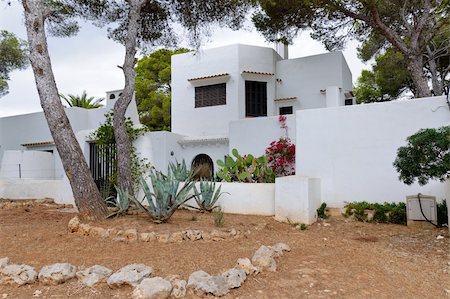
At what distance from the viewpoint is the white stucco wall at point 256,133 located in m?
11.1

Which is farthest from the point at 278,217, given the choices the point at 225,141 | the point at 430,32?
the point at 430,32

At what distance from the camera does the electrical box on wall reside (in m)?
6.70

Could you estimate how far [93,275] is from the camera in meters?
3.71

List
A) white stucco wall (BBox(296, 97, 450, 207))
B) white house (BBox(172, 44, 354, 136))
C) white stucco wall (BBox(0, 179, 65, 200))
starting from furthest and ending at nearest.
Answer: white house (BBox(172, 44, 354, 136)) → white stucco wall (BBox(0, 179, 65, 200)) → white stucco wall (BBox(296, 97, 450, 207))

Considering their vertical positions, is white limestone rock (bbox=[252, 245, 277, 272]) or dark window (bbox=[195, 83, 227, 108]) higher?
dark window (bbox=[195, 83, 227, 108])

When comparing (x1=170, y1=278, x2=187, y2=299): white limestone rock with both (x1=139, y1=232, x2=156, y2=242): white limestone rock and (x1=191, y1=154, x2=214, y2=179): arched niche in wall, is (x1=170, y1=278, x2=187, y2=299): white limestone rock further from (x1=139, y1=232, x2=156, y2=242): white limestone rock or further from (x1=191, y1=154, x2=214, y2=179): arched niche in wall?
(x1=191, y1=154, x2=214, y2=179): arched niche in wall

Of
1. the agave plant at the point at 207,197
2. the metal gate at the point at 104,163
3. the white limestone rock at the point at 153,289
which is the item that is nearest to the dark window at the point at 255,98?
the metal gate at the point at 104,163

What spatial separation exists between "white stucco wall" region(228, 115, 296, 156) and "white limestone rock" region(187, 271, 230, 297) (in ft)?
25.2

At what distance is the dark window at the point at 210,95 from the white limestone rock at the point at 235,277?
11.8 meters

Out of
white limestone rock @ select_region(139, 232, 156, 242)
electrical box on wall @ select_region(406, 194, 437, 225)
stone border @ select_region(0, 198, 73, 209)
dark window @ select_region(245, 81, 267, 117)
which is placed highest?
dark window @ select_region(245, 81, 267, 117)

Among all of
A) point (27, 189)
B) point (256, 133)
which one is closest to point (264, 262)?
point (256, 133)

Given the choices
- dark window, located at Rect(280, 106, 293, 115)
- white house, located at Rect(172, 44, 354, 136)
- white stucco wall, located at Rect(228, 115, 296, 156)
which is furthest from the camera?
dark window, located at Rect(280, 106, 293, 115)

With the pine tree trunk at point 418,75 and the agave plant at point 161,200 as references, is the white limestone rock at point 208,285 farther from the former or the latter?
the pine tree trunk at point 418,75

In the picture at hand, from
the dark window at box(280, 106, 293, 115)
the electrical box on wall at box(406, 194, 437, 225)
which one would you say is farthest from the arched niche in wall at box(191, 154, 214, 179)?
the electrical box on wall at box(406, 194, 437, 225)
